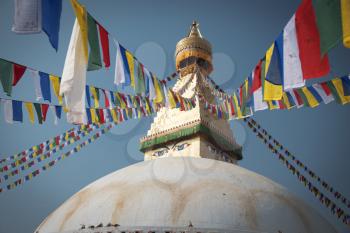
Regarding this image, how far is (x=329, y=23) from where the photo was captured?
356cm

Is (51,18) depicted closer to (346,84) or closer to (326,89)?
(326,89)

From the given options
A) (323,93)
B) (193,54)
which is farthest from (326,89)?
(193,54)

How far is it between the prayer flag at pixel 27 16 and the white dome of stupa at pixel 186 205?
12.7ft

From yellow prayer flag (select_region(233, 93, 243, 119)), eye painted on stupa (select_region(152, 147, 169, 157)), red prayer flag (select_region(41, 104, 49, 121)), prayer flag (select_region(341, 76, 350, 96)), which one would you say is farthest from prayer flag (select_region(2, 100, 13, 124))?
prayer flag (select_region(341, 76, 350, 96))

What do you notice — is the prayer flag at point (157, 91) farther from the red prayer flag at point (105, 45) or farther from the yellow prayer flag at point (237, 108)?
the red prayer flag at point (105, 45)

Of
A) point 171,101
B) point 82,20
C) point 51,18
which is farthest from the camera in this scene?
point 171,101

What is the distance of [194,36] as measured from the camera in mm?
14273

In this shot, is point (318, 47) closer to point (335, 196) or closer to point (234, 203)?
point (234, 203)

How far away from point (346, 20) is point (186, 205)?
425 cm

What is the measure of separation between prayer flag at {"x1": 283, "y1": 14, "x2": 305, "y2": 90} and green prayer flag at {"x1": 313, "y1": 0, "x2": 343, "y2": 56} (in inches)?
22.5

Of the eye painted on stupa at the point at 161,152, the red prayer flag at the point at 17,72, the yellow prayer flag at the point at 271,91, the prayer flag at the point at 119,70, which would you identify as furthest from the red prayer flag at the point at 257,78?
the eye painted on stupa at the point at 161,152

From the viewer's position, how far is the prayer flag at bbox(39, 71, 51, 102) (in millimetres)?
6641

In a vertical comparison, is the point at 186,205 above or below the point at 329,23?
below

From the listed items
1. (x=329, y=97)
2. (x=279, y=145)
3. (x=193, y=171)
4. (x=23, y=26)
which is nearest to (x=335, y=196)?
(x=279, y=145)
